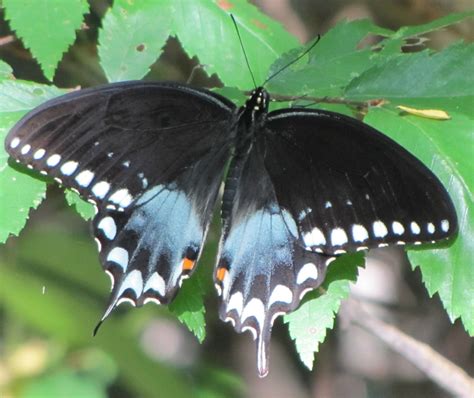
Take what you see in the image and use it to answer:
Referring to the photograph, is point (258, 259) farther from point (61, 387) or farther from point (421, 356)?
point (421, 356)

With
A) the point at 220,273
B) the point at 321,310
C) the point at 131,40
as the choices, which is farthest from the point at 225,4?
the point at 321,310

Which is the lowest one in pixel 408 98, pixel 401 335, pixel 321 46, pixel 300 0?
pixel 401 335

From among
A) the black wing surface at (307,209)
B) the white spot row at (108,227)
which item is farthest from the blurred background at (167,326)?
the white spot row at (108,227)

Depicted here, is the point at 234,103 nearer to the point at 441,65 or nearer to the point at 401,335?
the point at 441,65

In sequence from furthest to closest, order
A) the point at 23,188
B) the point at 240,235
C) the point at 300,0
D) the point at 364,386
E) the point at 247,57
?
the point at 364,386, the point at 300,0, the point at 247,57, the point at 240,235, the point at 23,188

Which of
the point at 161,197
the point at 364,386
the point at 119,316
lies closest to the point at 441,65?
the point at 161,197

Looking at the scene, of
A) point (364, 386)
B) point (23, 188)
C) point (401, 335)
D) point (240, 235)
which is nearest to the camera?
point (23, 188)

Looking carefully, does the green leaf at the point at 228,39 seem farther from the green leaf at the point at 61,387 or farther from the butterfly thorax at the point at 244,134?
the green leaf at the point at 61,387
